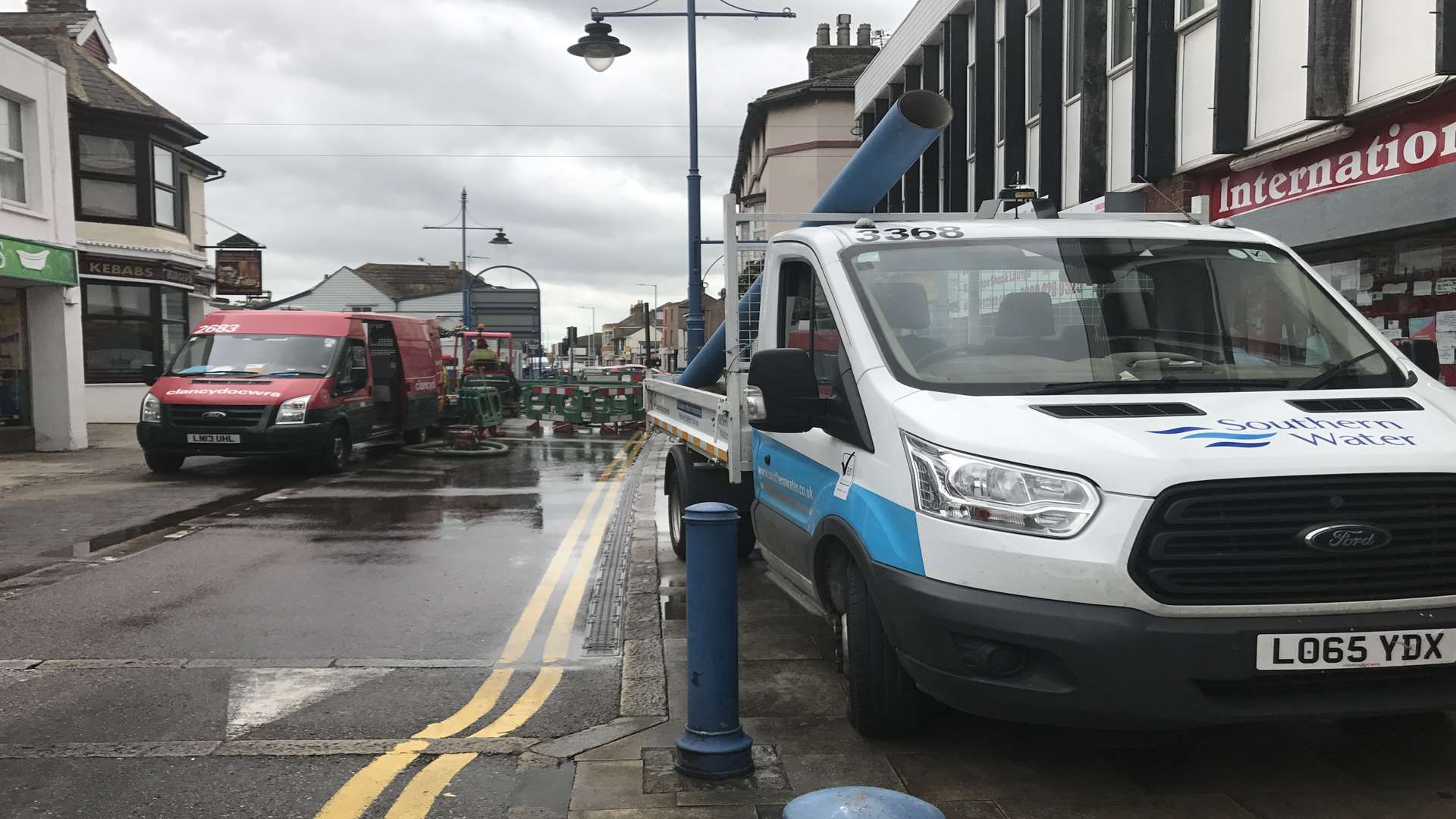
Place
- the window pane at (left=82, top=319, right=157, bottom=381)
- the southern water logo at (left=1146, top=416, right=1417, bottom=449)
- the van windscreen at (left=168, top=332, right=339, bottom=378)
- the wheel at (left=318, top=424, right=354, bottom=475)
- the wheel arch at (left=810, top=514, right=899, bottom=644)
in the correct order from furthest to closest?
1. the window pane at (left=82, top=319, right=157, bottom=381)
2. the van windscreen at (left=168, top=332, right=339, bottom=378)
3. the wheel at (left=318, top=424, right=354, bottom=475)
4. the wheel arch at (left=810, top=514, right=899, bottom=644)
5. the southern water logo at (left=1146, top=416, right=1417, bottom=449)

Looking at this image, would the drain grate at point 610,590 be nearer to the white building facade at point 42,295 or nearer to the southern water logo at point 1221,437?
the southern water logo at point 1221,437

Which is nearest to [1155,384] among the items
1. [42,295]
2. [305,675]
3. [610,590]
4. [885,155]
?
[885,155]

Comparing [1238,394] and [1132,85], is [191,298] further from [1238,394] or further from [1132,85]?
[1238,394]

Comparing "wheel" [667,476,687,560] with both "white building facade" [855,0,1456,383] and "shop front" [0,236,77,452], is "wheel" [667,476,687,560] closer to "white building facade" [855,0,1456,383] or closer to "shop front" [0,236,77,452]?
"white building facade" [855,0,1456,383]

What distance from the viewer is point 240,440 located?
1366 cm

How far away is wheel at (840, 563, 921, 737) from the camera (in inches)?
160

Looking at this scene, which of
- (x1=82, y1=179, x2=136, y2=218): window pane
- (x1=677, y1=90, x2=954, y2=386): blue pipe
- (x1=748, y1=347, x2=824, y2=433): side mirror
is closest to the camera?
(x1=748, y1=347, x2=824, y2=433): side mirror

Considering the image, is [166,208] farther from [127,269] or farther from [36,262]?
[36,262]

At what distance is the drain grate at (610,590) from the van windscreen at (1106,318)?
2.60 m

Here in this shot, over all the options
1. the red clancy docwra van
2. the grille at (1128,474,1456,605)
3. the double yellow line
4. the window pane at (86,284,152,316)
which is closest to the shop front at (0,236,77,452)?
the red clancy docwra van

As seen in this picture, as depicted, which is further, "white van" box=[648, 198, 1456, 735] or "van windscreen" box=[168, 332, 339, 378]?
"van windscreen" box=[168, 332, 339, 378]

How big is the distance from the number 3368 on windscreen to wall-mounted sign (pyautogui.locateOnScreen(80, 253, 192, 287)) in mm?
22804

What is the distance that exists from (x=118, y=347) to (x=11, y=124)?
774cm

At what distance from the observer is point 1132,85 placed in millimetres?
12266
